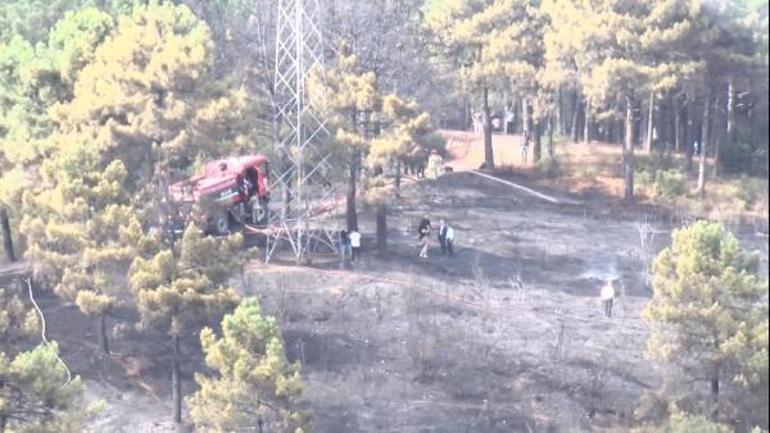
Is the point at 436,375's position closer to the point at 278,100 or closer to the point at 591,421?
the point at 591,421

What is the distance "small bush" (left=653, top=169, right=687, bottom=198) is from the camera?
1112 inches

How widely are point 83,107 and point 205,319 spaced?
454cm

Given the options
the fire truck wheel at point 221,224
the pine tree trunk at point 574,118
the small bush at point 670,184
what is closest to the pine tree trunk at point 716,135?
the small bush at point 670,184

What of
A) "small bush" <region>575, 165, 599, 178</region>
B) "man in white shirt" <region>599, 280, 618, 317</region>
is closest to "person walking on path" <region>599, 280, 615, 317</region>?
"man in white shirt" <region>599, 280, 618, 317</region>

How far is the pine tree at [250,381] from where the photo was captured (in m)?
12.9

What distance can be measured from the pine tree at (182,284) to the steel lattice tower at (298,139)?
5542 mm

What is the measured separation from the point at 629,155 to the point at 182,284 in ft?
54.5

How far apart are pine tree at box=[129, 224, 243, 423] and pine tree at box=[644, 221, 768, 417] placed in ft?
19.0

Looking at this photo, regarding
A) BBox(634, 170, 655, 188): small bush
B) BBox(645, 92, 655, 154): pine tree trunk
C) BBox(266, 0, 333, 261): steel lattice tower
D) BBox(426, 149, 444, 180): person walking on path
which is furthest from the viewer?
BBox(426, 149, 444, 180): person walking on path

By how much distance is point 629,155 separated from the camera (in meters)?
29.2

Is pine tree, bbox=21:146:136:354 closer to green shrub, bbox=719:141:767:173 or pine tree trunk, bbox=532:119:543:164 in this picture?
green shrub, bbox=719:141:767:173

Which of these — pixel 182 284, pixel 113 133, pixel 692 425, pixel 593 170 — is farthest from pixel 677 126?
pixel 692 425

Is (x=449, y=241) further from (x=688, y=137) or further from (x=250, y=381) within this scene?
(x=250, y=381)

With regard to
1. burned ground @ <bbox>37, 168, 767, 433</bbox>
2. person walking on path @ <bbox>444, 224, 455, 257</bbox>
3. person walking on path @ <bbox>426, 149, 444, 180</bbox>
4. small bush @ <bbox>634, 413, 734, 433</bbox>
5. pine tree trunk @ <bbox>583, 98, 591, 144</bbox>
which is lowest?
burned ground @ <bbox>37, 168, 767, 433</bbox>
